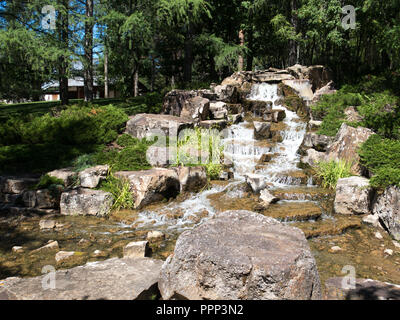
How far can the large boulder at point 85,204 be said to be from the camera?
7.67 metres

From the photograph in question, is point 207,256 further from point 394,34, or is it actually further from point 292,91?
point 292,91

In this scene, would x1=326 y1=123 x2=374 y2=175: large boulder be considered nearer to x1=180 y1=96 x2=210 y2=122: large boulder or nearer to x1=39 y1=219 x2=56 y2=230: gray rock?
x1=180 y1=96 x2=210 y2=122: large boulder

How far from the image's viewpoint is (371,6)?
15.6 meters

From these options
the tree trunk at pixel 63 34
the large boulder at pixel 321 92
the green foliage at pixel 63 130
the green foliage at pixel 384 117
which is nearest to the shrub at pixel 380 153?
the green foliage at pixel 384 117

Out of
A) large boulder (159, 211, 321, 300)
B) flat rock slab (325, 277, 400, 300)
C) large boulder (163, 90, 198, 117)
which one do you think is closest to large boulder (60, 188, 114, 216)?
large boulder (159, 211, 321, 300)

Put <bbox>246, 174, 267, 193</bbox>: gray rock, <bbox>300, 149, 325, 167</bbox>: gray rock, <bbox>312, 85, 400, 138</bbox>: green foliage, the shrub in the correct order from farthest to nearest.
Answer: <bbox>300, 149, 325, 167</bbox>: gray rock < <bbox>312, 85, 400, 138</bbox>: green foliage < <bbox>246, 174, 267, 193</bbox>: gray rock < the shrub

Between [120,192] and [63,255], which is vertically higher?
[120,192]

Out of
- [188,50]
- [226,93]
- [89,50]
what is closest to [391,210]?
[226,93]

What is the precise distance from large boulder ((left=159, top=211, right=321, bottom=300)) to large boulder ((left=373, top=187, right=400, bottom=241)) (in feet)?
12.2

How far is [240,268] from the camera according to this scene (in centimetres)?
307

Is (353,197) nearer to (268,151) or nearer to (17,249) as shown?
(268,151)

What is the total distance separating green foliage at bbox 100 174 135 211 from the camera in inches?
307

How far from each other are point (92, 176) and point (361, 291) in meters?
6.98
